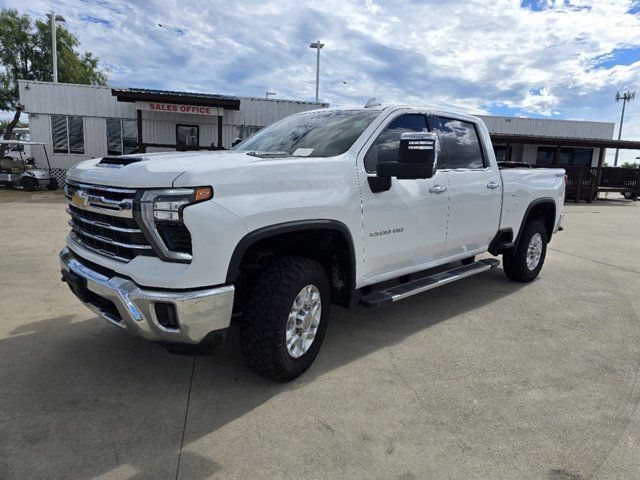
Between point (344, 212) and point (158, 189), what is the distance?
51.1 inches

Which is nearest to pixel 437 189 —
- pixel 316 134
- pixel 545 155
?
pixel 316 134

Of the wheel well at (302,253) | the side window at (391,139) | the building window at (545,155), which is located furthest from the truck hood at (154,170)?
the building window at (545,155)

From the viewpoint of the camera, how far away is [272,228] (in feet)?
9.55

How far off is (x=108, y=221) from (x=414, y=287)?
8.41 feet

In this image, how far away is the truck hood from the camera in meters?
2.64

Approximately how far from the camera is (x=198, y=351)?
2785 millimetres

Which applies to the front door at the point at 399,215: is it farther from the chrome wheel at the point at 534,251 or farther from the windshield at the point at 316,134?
the chrome wheel at the point at 534,251

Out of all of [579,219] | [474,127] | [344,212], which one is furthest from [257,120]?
[344,212]

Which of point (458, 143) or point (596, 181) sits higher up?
point (458, 143)

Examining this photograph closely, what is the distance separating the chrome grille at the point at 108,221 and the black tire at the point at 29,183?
18.1 metres

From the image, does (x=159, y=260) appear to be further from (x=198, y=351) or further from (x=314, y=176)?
(x=314, y=176)

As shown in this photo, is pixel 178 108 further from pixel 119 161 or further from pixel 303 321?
pixel 303 321

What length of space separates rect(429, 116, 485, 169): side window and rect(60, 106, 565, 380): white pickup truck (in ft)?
0.11

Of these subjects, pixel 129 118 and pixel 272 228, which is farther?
pixel 129 118
